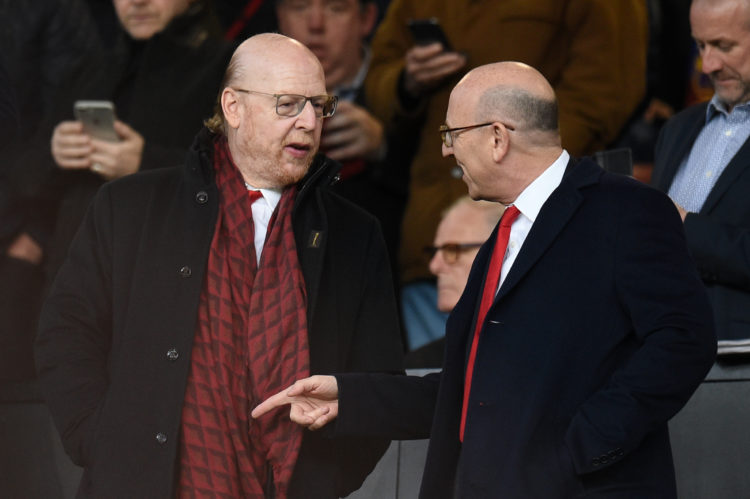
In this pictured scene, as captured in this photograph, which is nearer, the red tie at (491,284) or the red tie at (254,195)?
the red tie at (491,284)

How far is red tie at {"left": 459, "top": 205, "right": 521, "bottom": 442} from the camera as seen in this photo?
3.22 m

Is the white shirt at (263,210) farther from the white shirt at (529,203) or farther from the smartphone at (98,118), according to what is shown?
the smartphone at (98,118)

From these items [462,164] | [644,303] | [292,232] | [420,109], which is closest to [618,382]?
[644,303]

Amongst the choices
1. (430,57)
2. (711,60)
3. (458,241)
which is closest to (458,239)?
(458,241)

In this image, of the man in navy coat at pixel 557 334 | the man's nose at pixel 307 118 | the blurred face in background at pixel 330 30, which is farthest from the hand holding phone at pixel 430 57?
the man in navy coat at pixel 557 334

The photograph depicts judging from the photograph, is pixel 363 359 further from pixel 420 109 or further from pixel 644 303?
pixel 420 109

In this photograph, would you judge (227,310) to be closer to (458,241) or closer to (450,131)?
(450,131)

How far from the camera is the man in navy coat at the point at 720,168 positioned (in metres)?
3.95

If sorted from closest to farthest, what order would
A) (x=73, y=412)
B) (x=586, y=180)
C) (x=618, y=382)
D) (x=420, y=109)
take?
1. (x=618, y=382)
2. (x=586, y=180)
3. (x=73, y=412)
4. (x=420, y=109)

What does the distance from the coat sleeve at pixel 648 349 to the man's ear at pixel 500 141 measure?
365 millimetres

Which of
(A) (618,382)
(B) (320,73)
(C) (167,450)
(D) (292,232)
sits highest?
(B) (320,73)

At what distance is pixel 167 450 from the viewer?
3283 millimetres

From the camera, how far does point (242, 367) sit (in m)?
3.39

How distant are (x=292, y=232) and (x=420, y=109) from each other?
1740mm
